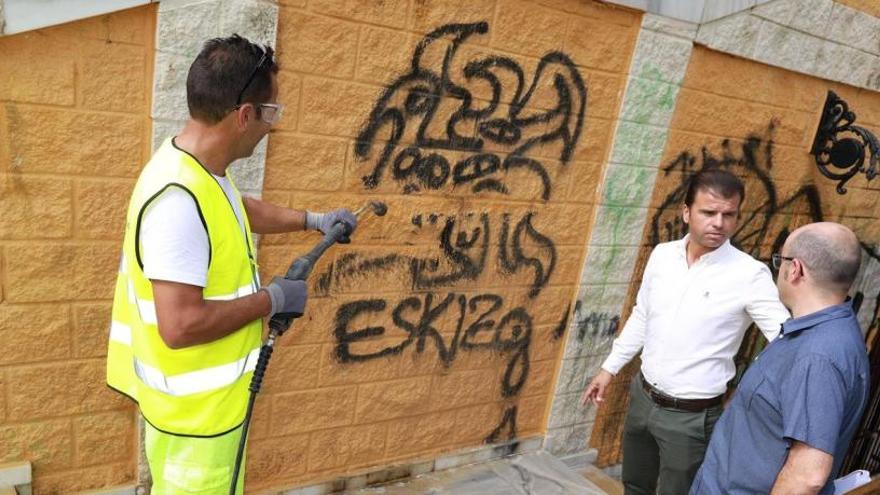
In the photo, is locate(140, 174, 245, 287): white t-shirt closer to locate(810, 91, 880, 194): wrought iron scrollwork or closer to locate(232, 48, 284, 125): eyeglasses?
locate(232, 48, 284, 125): eyeglasses

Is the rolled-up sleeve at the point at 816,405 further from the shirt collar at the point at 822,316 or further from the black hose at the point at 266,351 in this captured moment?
the black hose at the point at 266,351

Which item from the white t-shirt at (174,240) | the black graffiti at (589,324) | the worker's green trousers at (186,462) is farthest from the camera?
the black graffiti at (589,324)

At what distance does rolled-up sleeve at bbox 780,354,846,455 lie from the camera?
2.20 m

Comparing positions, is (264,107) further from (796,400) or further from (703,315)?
(703,315)

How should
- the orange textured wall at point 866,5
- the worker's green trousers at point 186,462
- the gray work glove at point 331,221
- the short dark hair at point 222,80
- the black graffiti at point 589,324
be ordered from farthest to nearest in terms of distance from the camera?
the orange textured wall at point 866,5
the black graffiti at point 589,324
the gray work glove at point 331,221
the worker's green trousers at point 186,462
the short dark hair at point 222,80

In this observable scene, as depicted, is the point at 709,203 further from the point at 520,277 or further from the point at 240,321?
A: the point at 240,321

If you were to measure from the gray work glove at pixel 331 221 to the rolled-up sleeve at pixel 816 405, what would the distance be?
70.5 inches

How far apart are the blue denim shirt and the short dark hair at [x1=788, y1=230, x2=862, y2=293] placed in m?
0.09

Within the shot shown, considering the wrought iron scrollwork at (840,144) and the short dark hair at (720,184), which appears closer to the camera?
the short dark hair at (720,184)

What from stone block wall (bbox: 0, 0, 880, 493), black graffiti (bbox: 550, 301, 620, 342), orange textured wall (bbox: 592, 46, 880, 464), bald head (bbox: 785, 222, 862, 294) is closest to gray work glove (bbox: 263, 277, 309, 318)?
stone block wall (bbox: 0, 0, 880, 493)

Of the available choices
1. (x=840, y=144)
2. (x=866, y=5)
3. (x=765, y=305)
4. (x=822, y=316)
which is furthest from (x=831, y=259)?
(x=866, y=5)

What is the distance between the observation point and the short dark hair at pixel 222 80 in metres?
2.04

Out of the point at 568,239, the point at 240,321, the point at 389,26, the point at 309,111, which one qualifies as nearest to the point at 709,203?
the point at 568,239

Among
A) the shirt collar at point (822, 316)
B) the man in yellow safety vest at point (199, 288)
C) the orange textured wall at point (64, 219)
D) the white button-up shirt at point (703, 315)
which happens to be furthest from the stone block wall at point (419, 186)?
the shirt collar at point (822, 316)
